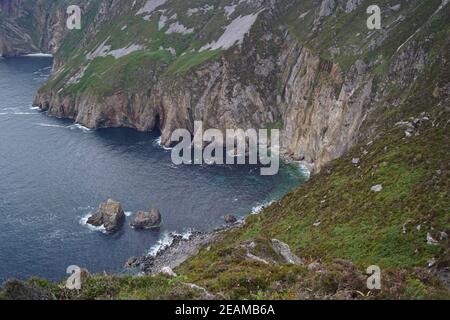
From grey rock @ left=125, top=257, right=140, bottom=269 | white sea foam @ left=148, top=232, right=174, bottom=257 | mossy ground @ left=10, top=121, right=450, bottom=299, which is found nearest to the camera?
mossy ground @ left=10, top=121, right=450, bottom=299

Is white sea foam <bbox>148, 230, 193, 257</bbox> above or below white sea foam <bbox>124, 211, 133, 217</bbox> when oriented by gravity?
below

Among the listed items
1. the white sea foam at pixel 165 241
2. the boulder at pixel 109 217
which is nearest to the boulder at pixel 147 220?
Answer: the boulder at pixel 109 217

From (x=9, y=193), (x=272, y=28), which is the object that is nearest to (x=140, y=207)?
(x=9, y=193)

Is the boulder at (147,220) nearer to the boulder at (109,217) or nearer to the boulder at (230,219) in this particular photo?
the boulder at (109,217)

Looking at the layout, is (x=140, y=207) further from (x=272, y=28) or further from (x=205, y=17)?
(x=205, y=17)

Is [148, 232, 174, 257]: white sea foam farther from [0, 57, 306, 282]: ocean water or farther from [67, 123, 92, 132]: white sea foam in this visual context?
[67, 123, 92, 132]: white sea foam

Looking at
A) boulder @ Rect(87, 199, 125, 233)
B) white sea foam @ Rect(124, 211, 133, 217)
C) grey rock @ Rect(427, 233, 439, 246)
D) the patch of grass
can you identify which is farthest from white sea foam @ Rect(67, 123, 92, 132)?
grey rock @ Rect(427, 233, 439, 246)
